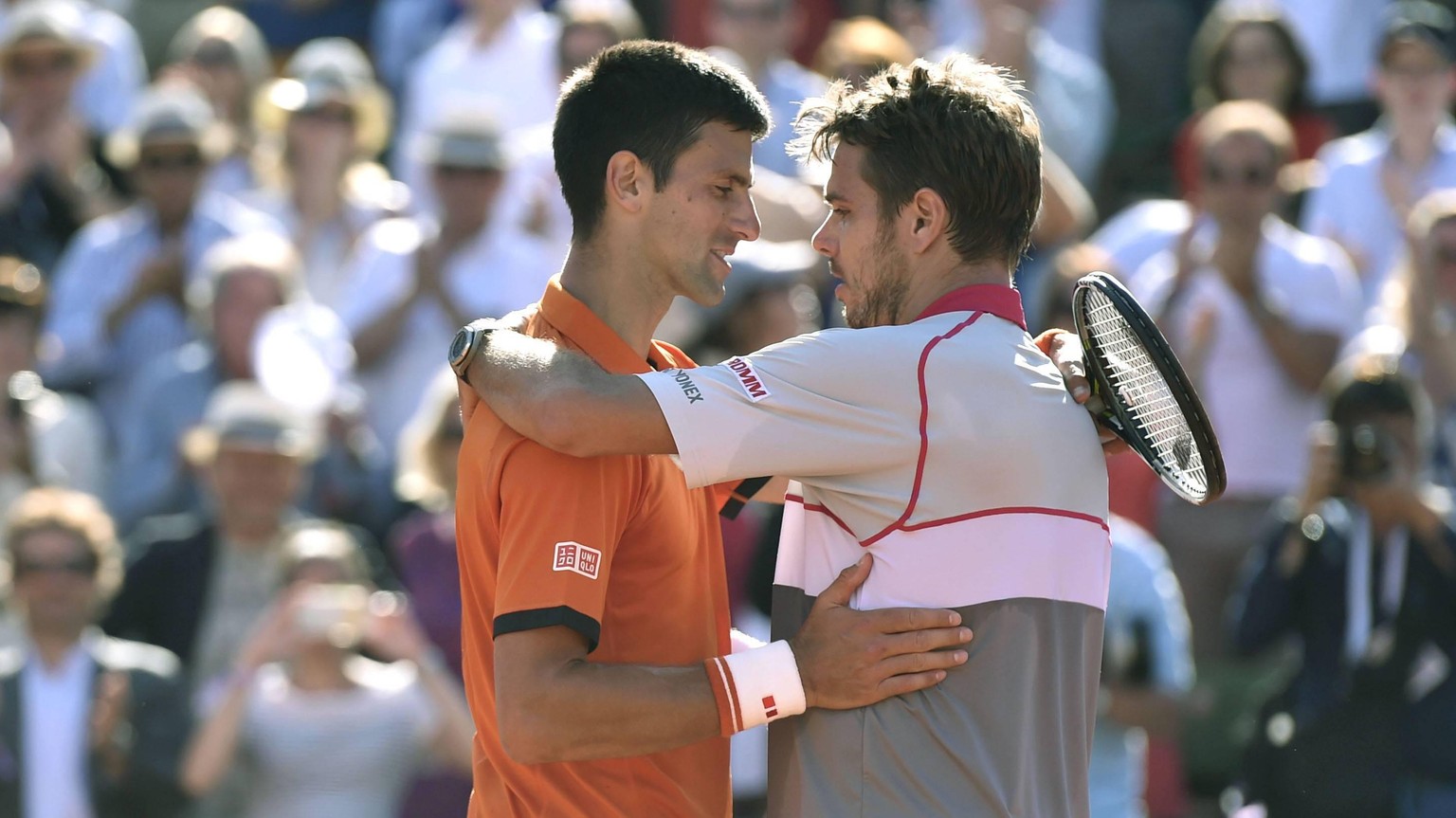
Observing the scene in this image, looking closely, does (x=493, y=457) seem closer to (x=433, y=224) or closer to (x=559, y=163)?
(x=559, y=163)

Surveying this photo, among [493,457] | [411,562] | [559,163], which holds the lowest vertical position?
[411,562]

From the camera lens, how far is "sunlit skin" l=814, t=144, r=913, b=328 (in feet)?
11.3

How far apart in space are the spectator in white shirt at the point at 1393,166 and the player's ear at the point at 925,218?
5.24 meters

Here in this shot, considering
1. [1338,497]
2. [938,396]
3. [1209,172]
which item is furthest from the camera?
[1209,172]

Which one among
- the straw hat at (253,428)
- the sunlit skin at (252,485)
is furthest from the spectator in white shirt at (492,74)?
the sunlit skin at (252,485)

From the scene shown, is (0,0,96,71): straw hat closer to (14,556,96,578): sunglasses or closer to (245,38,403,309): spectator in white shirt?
(245,38,403,309): spectator in white shirt

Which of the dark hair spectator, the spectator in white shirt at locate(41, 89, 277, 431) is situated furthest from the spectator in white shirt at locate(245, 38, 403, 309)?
the dark hair spectator

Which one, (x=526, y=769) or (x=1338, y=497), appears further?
(x=1338, y=497)

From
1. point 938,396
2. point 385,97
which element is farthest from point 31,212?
point 938,396

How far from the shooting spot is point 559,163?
363cm

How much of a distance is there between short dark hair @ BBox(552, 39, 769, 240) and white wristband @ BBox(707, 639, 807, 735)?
783 mm

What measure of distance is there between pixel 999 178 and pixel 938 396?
388 mm

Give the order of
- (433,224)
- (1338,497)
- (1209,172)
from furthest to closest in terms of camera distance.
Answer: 1. (433,224)
2. (1209,172)
3. (1338,497)

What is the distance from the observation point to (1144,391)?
3.45 m
